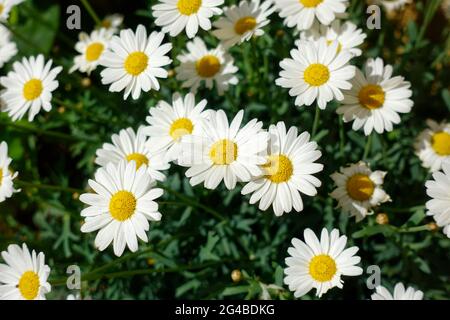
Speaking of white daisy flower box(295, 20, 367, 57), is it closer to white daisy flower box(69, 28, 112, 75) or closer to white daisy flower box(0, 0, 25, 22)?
white daisy flower box(69, 28, 112, 75)

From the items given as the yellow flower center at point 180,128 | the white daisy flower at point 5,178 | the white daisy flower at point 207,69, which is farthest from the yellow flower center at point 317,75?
the white daisy flower at point 5,178

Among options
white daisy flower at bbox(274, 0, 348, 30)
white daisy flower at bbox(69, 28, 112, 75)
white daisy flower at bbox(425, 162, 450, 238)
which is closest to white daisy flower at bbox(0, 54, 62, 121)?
white daisy flower at bbox(69, 28, 112, 75)

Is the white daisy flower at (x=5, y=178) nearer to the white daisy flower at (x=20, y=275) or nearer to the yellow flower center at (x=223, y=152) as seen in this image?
the white daisy flower at (x=20, y=275)

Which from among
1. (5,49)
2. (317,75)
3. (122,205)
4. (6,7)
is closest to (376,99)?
(317,75)

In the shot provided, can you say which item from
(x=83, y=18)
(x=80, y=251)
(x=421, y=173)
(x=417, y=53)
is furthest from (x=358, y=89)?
(x=83, y=18)

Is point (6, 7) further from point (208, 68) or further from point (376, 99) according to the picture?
point (376, 99)
